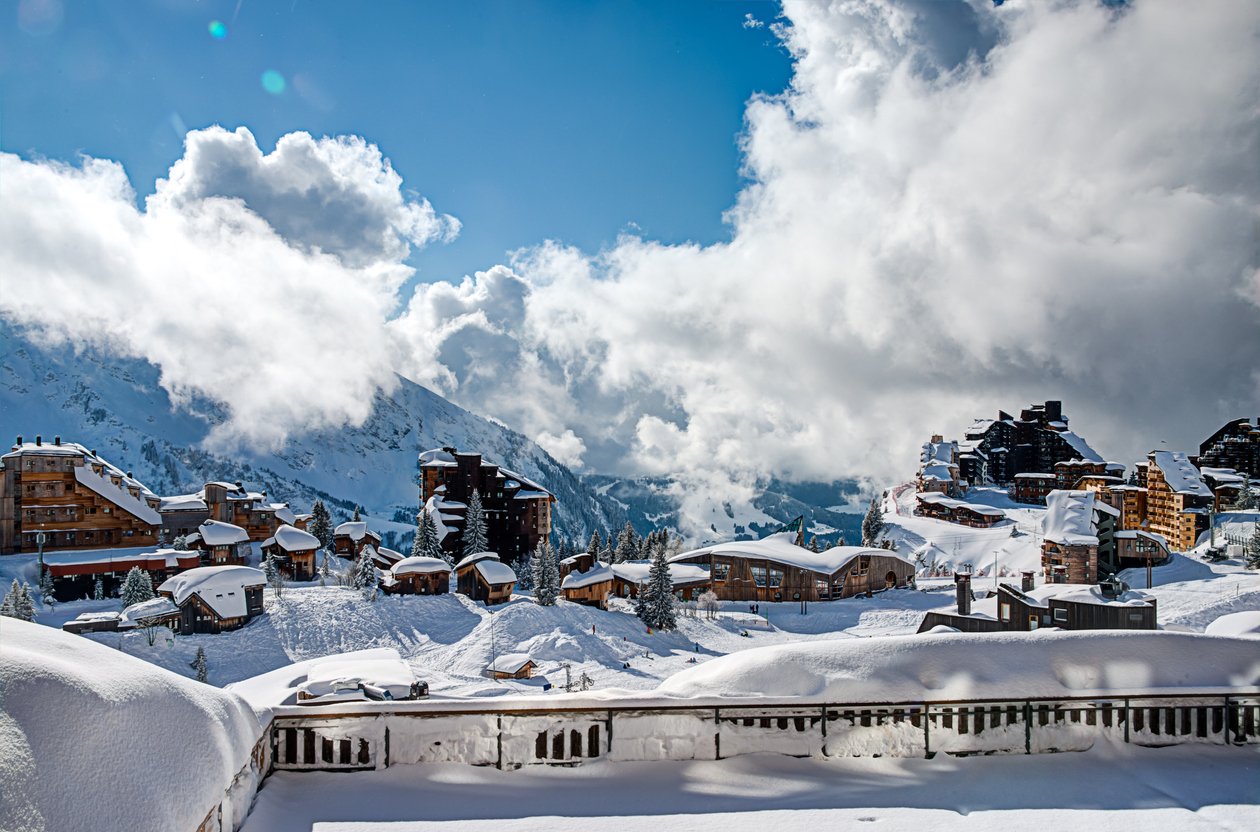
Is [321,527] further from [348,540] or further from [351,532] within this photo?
[348,540]

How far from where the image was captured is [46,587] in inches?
1431

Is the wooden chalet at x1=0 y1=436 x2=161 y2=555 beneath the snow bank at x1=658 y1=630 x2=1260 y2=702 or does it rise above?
above

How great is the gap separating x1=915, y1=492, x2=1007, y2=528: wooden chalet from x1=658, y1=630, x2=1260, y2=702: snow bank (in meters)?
76.2

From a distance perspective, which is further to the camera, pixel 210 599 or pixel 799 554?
pixel 799 554

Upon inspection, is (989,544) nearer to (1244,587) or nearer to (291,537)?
(1244,587)

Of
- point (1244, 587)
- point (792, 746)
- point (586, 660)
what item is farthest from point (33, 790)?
point (1244, 587)

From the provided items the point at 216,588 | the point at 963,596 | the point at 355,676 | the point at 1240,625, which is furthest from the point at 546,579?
the point at 1240,625

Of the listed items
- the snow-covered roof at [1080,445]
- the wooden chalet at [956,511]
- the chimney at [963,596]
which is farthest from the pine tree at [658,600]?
the snow-covered roof at [1080,445]

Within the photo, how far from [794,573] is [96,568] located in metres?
42.7

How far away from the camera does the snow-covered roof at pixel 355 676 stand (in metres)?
9.23

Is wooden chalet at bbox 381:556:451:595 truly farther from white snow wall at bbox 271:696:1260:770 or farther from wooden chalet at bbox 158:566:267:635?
white snow wall at bbox 271:696:1260:770

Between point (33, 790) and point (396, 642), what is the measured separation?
3338cm

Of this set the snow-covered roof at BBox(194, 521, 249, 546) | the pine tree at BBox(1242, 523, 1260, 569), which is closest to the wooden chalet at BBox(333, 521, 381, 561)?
the snow-covered roof at BBox(194, 521, 249, 546)

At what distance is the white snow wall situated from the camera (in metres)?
6.34
